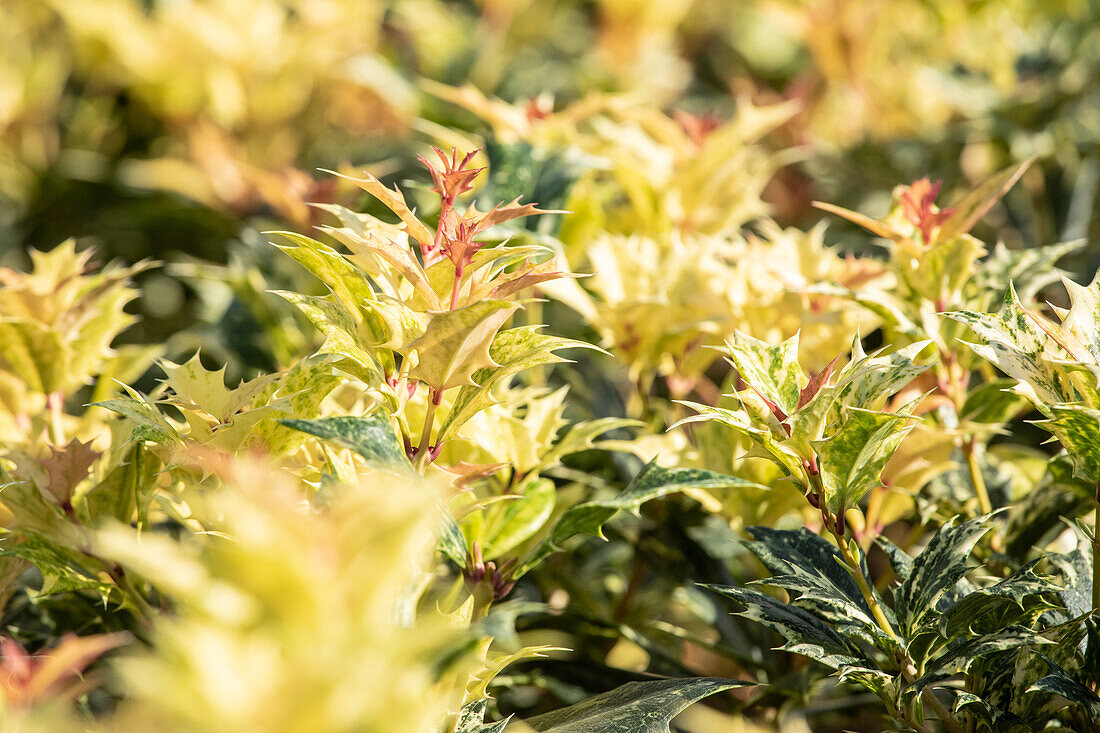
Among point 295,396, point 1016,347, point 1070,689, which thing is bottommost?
point 1070,689

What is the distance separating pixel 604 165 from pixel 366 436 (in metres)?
0.61

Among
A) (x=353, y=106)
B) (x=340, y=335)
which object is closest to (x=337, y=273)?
(x=340, y=335)

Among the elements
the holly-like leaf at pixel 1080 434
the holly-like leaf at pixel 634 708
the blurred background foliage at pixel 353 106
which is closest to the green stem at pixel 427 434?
the holly-like leaf at pixel 634 708

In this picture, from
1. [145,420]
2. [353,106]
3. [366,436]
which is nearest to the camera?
[366,436]

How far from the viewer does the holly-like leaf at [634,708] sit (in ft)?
2.28

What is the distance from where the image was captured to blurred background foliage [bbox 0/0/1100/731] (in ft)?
3.35

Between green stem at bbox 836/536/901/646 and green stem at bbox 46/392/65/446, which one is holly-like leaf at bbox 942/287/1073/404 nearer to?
green stem at bbox 836/536/901/646

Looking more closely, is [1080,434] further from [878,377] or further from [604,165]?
[604,165]

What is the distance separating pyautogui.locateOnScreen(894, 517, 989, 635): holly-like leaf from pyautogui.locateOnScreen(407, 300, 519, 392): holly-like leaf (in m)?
0.40

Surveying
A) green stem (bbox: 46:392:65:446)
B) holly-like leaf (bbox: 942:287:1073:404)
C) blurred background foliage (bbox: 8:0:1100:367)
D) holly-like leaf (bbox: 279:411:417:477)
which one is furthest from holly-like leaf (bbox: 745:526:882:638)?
blurred background foliage (bbox: 8:0:1100:367)

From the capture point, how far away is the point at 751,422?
0.72m

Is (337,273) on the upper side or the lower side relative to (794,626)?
upper

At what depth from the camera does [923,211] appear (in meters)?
0.89

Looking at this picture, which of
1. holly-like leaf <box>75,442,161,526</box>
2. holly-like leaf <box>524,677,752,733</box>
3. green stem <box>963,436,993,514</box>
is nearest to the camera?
Answer: holly-like leaf <box>524,677,752,733</box>
